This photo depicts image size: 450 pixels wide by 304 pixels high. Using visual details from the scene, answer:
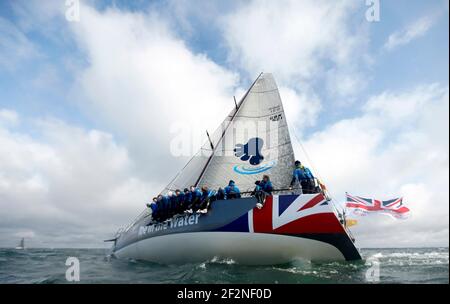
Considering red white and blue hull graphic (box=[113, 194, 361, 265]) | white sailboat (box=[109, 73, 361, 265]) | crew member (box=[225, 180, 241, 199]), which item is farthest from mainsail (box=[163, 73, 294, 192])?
red white and blue hull graphic (box=[113, 194, 361, 265])

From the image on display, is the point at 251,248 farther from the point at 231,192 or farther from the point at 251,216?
the point at 231,192

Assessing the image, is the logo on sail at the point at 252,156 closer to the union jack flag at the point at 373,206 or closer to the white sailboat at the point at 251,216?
the white sailboat at the point at 251,216

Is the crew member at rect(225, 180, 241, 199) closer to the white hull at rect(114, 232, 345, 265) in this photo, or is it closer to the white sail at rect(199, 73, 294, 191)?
the white hull at rect(114, 232, 345, 265)

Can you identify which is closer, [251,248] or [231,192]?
[251,248]

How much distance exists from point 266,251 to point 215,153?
21.3 ft

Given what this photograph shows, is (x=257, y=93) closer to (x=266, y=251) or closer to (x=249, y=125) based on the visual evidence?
(x=249, y=125)

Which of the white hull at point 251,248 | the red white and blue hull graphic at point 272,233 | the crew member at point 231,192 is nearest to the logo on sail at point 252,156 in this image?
the crew member at point 231,192

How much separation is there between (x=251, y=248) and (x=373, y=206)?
6.26 m

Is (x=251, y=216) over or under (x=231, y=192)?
under

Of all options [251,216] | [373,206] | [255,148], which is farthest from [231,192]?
[373,206]

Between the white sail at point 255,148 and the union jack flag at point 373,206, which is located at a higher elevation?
the white sail at point 255,148

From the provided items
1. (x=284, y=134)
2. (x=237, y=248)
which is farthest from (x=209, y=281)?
(x=284, y=134)

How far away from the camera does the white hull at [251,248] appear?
9.83 m

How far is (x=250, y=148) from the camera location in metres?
14.9
